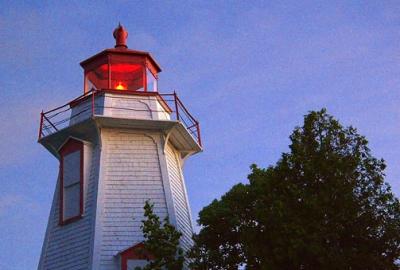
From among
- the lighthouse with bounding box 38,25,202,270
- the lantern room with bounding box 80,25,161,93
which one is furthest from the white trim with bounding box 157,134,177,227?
the lantern room with bounding box 80,25,161,93

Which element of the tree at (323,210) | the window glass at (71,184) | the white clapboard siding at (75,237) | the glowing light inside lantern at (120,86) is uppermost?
the glowing light inside lantern at (120,86)

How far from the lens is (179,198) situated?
25516mm

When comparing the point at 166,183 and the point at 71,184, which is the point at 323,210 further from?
the point at 71,184

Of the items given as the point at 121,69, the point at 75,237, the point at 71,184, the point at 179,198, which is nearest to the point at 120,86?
the point at 121,69

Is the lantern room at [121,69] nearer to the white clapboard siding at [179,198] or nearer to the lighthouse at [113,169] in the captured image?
the lighthouse at [113,169]

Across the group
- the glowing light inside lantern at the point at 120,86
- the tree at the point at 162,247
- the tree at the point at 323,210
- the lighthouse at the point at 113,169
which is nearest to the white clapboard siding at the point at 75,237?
the lighthouse at the point at 113,169

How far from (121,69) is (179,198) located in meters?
6.69

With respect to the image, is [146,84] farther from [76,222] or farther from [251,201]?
[251,201]

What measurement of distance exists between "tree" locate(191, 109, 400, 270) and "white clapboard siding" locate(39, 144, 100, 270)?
640 centimetres

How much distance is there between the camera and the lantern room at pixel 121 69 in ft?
89.8

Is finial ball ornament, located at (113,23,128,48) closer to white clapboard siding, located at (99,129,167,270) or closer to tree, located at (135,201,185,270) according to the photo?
white clapboard siding, located at (99,129,167,270)

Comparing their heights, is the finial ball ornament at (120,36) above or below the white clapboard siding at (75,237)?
above

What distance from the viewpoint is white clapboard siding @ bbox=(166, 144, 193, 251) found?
24.5 metres

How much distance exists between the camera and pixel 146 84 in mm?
27672
